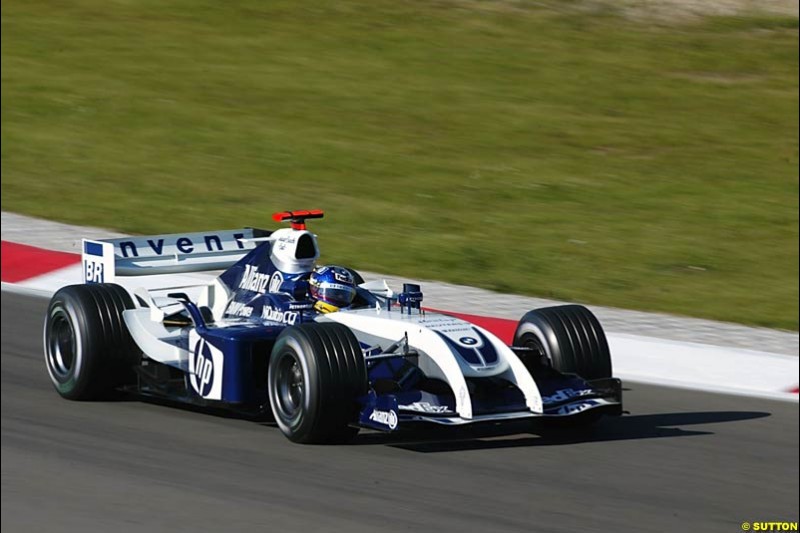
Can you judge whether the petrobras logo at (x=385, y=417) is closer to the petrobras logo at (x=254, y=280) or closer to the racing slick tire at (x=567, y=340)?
the racing slick tire at (x=567, y=340)

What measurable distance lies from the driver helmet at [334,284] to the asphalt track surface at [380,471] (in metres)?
1.16

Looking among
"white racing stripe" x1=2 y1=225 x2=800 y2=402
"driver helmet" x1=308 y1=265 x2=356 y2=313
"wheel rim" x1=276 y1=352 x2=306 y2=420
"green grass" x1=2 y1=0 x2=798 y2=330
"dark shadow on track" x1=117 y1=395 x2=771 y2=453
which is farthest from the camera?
"dark shadow on track" x1=117 y1=395 x2=771 y2=453

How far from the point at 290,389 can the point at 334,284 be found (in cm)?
218

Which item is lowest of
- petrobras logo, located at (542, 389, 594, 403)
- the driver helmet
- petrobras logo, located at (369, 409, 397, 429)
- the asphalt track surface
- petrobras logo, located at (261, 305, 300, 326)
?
the asphalt track surface

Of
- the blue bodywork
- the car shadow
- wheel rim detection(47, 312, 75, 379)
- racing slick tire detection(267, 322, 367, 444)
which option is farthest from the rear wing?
the car shadow

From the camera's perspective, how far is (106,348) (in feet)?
18.9

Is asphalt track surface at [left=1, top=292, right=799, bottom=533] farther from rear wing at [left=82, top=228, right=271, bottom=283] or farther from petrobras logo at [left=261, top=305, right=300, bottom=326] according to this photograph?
rear wing at [left=82, top=228, right=271, bottom=283]

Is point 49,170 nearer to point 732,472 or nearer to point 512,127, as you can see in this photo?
point 512,127

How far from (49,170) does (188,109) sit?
0.58m

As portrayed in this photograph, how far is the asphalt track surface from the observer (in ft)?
17.6

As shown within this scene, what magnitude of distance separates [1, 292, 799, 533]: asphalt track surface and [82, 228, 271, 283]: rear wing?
44.4 inches

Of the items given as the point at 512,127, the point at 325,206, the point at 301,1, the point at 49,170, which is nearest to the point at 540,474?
the point at 512,127

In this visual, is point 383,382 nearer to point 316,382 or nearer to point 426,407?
point 426,407

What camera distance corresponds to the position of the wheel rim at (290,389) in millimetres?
6215
